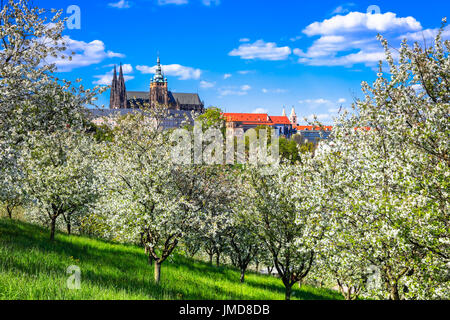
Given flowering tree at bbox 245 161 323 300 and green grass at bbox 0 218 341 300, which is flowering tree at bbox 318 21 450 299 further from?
green grass at bbox 0 218 341 300

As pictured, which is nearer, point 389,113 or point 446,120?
point 446,120

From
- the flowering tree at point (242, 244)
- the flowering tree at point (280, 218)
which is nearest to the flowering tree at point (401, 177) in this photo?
the flowering tree at point (280, 218)

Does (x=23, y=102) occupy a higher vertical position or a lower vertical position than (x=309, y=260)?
higher

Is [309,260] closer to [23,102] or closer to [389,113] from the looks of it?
[389,113]

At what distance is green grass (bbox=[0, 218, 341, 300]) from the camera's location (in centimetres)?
923

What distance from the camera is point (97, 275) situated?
13617mm

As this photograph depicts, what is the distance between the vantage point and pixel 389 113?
1122cm

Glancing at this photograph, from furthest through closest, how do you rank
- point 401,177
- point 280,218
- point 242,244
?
point 242,244 → point 280,218 → point 401,177

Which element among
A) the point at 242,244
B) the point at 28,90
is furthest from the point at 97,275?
the point at 242,244

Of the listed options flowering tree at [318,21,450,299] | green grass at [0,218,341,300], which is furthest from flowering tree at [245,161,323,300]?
flowering tree at [318,21,450,299]

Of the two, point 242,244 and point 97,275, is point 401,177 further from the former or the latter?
point 242,244
